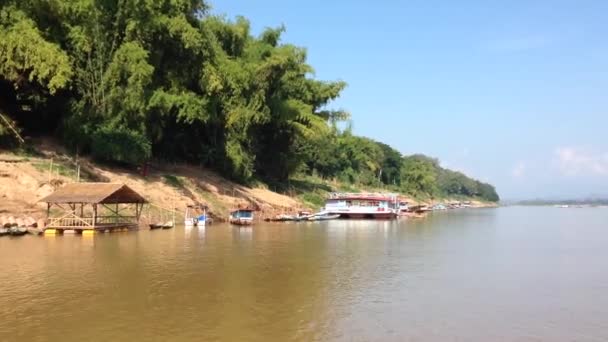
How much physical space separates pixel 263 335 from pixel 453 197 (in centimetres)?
17222

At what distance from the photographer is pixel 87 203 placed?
2970 cm

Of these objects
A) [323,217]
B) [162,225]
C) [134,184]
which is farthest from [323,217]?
[162,225]

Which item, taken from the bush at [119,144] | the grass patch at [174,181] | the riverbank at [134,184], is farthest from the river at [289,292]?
the grass patch at [174,181]

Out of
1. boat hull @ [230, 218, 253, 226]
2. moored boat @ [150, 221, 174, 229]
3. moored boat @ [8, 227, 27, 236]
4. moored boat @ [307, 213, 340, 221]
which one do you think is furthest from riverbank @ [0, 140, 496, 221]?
moored boat @ [150, 221, 174, 229]

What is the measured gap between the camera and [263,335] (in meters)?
11.8

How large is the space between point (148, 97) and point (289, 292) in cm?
2783

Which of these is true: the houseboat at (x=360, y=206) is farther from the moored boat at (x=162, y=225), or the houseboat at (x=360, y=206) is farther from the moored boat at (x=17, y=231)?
the moored boat at (x=17, y=231)

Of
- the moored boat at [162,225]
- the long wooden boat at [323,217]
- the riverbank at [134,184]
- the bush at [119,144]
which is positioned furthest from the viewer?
the long wooden boat at [323,217]

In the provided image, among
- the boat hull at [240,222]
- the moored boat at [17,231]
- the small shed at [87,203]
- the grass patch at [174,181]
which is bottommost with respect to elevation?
the moored boat at [17,231]

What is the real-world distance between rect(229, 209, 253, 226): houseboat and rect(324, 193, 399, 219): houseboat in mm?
17312

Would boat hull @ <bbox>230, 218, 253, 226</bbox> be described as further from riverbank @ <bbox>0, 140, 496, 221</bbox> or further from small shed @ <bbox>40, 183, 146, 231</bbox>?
small shed @ <bbox>40, 183, 146, 231</bbox>

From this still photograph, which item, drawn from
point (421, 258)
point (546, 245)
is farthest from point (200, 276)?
point (546, 245)

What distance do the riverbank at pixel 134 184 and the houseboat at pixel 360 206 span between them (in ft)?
10.8

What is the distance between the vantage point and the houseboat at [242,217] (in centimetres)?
4195
